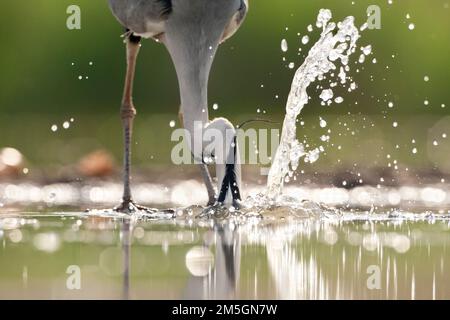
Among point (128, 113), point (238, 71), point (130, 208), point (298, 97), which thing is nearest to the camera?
point (298, 97)

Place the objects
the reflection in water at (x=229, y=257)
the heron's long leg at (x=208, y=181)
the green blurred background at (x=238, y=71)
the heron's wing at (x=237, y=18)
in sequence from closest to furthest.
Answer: the reflection in water at (x=229, y=257)
the heron's wing at (x=237, y=18)
the heron's long leg at (x=208, y=181)
the green blurred background at (x=238, y=71)

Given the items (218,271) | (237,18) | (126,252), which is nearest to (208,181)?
(237,18)

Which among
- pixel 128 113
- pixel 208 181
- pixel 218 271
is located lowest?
pixel 218 271

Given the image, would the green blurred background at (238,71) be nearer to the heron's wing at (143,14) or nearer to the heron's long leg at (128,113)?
the heron's long leg at (128,113)

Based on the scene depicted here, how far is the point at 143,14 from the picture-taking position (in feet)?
25.9

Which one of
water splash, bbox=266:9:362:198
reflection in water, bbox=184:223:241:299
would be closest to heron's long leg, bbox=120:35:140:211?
water splash, bbox=266:9:362:198

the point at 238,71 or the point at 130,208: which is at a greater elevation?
the point at 238,71

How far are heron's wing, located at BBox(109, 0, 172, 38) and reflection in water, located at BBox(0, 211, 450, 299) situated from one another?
1225 mm

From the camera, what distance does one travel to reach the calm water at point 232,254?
4.55 meters

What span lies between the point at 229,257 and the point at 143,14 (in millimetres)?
2794

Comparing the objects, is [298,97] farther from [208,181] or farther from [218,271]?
[218,271]

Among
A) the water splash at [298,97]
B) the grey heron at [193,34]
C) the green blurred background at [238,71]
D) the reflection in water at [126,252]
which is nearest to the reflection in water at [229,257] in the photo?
the reflection in water at [126,252]

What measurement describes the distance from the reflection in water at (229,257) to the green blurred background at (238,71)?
7686 mm

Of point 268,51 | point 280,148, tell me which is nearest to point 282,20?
point 268,51
